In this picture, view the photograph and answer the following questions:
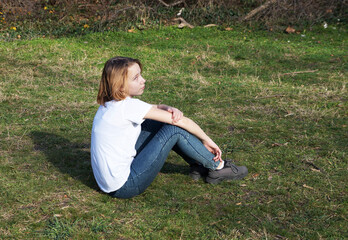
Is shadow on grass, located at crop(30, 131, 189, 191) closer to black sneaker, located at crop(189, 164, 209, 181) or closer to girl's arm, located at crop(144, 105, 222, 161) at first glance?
black sneaker, located at crop(189, 164, 209, 181)

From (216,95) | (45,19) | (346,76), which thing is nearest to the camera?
(216,95)

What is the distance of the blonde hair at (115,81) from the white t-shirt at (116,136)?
54 mm

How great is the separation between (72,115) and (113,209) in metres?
2.81

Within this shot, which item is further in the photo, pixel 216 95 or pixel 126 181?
pixel 216 95

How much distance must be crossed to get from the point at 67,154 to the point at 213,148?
1780 millimetres

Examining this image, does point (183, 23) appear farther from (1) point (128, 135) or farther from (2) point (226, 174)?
(1) point (128, 135)

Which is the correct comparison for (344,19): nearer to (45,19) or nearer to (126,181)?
(45,19)

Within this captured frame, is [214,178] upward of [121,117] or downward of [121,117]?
downward

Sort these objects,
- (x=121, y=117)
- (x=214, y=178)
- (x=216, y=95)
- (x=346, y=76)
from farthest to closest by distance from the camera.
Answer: (x=346, y=76), (x=216, y=95), (x=214, y=178), (x=121, y=117)

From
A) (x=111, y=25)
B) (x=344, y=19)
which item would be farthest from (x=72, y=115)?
(x=344, y=19)

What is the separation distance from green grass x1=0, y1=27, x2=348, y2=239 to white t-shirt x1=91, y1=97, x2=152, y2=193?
0.37 metres

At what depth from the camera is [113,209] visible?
3541mm

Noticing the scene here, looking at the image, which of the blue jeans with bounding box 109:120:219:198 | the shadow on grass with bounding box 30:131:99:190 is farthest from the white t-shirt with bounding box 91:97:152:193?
the shadow on grass with bounding box 30:131:99:190

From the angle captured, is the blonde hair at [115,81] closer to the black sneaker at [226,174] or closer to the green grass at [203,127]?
the green grass at [203,127]
